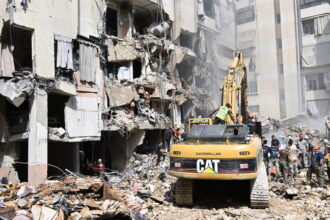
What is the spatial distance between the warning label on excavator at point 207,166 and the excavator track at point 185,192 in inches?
37.9

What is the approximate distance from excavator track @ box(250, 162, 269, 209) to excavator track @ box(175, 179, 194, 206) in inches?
63.2

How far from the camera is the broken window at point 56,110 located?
1435 cm

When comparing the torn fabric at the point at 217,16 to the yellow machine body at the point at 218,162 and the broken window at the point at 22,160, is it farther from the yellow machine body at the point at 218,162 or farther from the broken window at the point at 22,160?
the yellow machine body at the point at 218,162

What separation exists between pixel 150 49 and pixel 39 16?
8214 millimetres

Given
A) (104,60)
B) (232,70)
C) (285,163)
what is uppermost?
(104,60)

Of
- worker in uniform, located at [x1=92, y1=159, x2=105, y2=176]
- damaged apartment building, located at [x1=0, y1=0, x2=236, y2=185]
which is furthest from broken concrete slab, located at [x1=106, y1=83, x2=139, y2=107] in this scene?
worker in uniform, located at [x1=92, y1=159, x2=105, y2=176]

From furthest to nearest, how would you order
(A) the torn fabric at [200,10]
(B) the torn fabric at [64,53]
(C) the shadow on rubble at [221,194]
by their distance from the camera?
(A) the torn fabric at [200,10] < (B) the torn fabric at [64,53] < (C) the shadow on rubble at [221,194]

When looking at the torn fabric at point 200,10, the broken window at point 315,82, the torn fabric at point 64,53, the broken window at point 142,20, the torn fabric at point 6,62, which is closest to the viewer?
the torn fabric at point 6,62

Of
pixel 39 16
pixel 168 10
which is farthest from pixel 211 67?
pixel 39 16

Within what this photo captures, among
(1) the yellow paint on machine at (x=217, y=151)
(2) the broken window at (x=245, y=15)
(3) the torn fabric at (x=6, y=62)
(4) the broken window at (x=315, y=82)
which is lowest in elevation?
(1) the yellow paint on machine at (x=217, y=151)

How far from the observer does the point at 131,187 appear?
37.3 feet

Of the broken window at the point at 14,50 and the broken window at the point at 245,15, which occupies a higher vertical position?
the broken window at the point at 245,15

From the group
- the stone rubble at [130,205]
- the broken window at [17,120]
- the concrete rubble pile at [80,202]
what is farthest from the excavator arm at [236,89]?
the broken window at [17,120]

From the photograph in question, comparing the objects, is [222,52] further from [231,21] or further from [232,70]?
[232,70]
